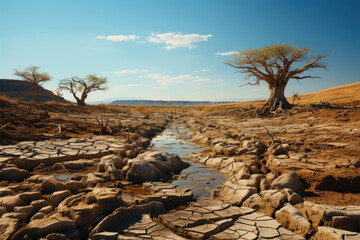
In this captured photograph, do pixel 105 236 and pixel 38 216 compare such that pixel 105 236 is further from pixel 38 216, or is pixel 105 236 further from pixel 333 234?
pixel 333 234

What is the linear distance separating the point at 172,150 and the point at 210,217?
5404 mm

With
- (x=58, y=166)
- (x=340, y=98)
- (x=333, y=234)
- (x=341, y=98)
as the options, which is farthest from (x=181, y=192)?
(x=340, y=98)

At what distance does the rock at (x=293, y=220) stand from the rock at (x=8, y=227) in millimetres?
3636

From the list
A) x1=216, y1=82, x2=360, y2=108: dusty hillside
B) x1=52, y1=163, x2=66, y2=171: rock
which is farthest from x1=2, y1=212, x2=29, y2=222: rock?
x1=216, y1=82, x2=360, y2=108: dusty hillside

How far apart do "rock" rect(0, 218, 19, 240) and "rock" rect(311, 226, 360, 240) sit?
381 cm

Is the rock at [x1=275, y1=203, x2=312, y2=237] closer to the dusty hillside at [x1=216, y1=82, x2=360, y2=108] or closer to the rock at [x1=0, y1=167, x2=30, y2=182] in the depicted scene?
the rock at [x1=0, y1=167, x2=30, y2=182]

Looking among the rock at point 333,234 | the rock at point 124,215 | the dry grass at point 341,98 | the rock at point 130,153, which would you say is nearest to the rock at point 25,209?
the rock at point 124,215

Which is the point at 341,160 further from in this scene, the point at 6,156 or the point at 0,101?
the point at 0,101

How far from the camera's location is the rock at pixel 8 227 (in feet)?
9.05

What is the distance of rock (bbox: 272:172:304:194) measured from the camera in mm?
4332

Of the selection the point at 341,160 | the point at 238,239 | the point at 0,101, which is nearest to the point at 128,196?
the point at 238,239

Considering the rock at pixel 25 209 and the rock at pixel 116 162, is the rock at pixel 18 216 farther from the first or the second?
the rock at pixel 116 162

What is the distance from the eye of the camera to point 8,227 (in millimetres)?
2885

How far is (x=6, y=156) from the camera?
19.6 feet
